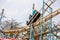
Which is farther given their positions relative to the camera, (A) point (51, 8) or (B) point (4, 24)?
(B) point (4, 24)

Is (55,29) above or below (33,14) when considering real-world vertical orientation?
below

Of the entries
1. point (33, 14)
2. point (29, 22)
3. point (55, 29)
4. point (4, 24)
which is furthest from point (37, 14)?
point (4, 24)

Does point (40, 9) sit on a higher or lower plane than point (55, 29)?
higher

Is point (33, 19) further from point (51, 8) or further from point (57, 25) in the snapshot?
point (57, 25)

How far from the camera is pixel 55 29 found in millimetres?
18797

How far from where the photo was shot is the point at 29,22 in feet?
53.1

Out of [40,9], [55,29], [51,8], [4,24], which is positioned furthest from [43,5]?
[4,24]

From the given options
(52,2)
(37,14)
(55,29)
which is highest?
(52,2)

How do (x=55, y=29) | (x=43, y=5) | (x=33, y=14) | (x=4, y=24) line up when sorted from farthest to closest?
(x=4, y=24) → (x=55, y=29) → (x=33, y=14) → (x=43, y=5)

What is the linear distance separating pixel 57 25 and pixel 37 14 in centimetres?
464

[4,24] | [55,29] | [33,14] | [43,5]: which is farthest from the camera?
[4,24]

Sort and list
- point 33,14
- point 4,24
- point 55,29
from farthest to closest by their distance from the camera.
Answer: point 4,24
point 55,29
point 33,14

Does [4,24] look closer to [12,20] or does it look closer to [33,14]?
[12,20]

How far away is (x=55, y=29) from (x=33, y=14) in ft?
14.5
